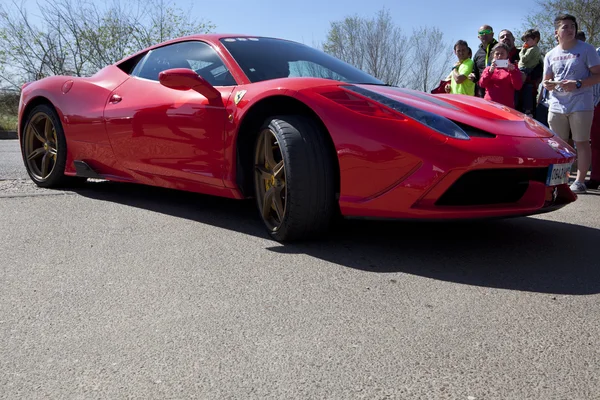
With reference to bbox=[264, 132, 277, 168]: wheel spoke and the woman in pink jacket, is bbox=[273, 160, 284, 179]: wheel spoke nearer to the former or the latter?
bbox=[264, 132, 277, 168]: wheel spoke

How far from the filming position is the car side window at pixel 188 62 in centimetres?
367

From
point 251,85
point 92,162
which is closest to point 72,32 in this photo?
point 92,162

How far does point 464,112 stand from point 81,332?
2053mm

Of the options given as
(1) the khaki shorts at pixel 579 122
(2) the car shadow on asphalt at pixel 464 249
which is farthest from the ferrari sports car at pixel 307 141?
(1) the khaki shorts at pixel 579 122

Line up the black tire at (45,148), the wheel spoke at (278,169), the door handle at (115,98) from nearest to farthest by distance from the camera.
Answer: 1. the wheel spoke at (278,169)
2. the door handle at (115,98)
3. the black tire at (45,148)

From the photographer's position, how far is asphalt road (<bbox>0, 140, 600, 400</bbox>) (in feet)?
5.48

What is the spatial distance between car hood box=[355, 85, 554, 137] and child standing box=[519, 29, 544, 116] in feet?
12.2

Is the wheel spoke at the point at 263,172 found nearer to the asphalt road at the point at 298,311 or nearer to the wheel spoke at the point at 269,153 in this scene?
the wheel spoke at the point at 269,153

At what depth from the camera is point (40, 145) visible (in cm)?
501

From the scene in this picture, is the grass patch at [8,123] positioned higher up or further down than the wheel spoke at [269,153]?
further down

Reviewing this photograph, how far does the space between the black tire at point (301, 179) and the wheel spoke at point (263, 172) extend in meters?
0.05

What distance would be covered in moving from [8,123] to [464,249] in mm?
Answer: 15831

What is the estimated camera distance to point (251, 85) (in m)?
3.39

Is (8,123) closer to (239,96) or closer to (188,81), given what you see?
(188,81)
